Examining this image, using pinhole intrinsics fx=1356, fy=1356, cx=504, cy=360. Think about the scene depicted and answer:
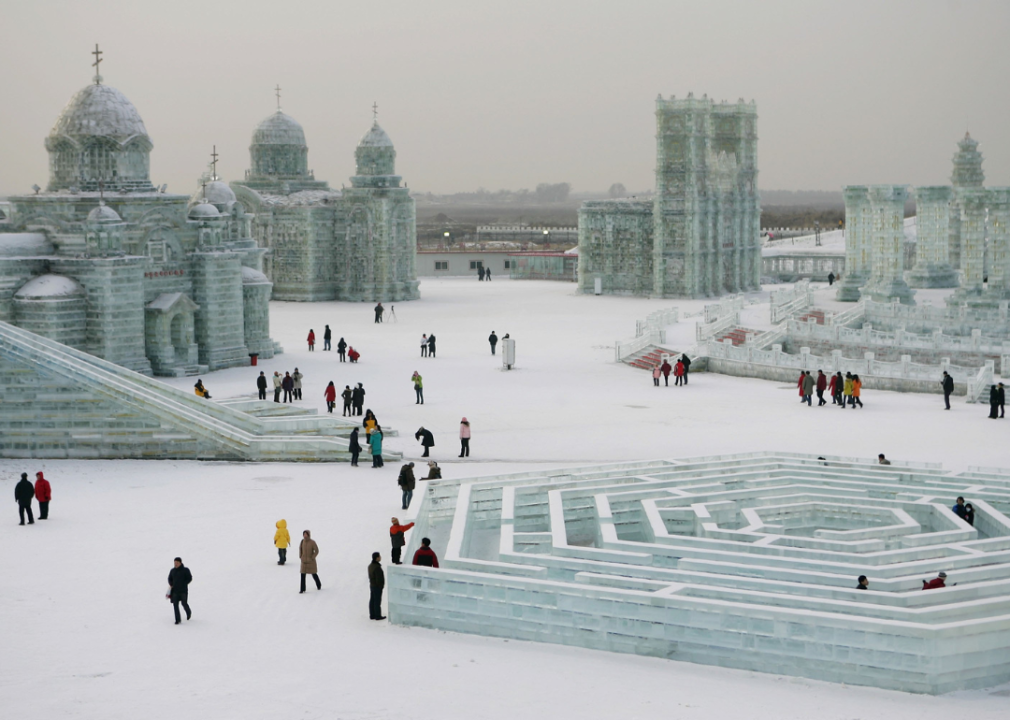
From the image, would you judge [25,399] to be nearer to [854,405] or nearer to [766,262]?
[854,405]

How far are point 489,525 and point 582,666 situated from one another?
20.4ft

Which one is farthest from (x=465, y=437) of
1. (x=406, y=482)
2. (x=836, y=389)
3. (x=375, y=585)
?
(x=836, y=389)

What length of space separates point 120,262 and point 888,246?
33.1 meters

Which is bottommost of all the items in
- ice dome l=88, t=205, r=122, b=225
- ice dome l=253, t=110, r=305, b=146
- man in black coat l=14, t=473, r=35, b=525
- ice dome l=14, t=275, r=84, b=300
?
man in black coat l=14, t=473, r=35, b=525

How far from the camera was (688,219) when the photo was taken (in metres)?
72.1

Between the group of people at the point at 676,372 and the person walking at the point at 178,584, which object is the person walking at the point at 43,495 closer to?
the person walking at the point at 178,584

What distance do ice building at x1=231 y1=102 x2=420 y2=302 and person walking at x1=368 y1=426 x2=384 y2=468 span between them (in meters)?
41.6

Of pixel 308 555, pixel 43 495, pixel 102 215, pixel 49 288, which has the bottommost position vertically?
pixel 308 555

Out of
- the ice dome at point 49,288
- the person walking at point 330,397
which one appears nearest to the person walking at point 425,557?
the person walking at point 330,397

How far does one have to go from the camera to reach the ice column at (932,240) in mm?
60938

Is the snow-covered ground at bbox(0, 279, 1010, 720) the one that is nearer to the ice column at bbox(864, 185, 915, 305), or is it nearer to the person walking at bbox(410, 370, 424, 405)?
the person walking at bbox(410, 370, 424, 405)

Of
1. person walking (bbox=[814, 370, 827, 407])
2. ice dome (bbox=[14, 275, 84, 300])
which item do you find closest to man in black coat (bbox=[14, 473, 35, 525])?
ice dome (bbox=[14, 275, 84, 300])

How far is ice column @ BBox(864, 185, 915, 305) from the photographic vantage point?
2279 inches

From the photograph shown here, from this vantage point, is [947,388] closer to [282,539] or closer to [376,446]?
[376,446]
